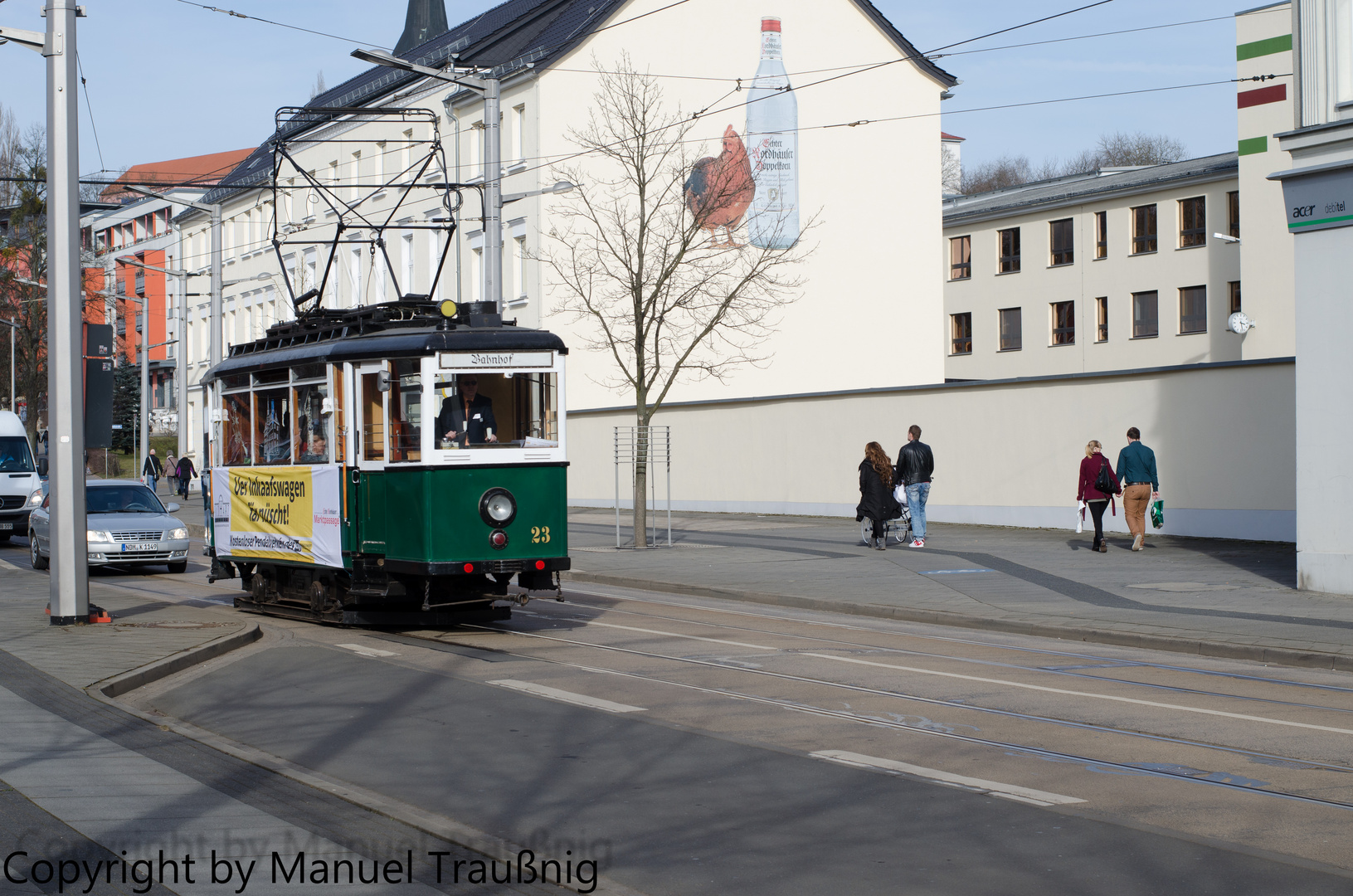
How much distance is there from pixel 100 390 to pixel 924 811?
972cm

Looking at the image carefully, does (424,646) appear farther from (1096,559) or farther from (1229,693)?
(1096,559)

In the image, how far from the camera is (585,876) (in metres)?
5.50

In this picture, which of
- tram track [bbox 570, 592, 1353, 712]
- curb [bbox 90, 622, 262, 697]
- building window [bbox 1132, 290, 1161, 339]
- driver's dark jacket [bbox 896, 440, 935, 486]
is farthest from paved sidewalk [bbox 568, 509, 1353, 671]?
building window [bbox 1132, 290, 1161, 339]

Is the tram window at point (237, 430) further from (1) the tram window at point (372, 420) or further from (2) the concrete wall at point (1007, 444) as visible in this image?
(2) the concrete wall at point (1007, 444)

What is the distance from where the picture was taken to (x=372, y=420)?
43.4 feet

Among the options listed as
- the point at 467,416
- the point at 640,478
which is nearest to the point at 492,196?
the point at 640,478

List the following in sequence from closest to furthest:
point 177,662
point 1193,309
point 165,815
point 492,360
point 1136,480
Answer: point 165,815
point 177,662
point 492,360
point 1136,480
point 1193,309

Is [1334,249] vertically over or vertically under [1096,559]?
over

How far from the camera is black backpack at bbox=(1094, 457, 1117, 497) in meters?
20.8

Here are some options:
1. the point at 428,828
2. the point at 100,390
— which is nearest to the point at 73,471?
the point at 100,390

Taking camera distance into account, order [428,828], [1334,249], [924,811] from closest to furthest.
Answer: [428,828]
[924,811]
[1334,249]

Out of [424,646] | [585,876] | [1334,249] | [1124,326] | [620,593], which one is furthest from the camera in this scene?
[1124,326]

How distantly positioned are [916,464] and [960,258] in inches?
1441

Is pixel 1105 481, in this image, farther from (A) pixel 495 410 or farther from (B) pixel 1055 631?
(A) pixel 495 410
